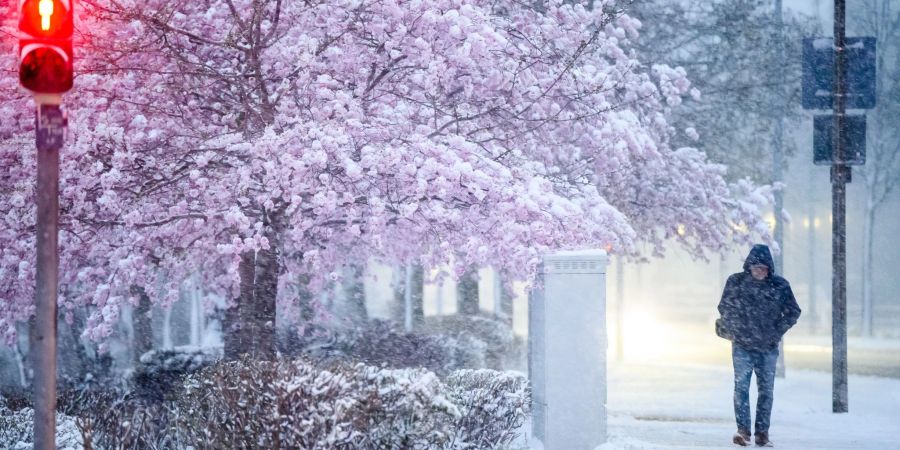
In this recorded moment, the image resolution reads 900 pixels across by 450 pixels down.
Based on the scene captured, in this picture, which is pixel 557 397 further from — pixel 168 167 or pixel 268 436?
pixel 168 167

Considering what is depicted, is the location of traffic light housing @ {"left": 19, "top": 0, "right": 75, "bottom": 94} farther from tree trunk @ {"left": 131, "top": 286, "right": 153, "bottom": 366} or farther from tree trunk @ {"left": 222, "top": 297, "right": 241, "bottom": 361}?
tree trunk @ {"left": 131, "top": 286, "right": 153, "bottom": 366}

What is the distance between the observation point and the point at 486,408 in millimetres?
9305

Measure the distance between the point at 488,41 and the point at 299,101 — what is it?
77.7 inches

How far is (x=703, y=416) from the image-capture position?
551 inches

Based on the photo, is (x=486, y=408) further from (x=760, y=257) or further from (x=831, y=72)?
(x=831, y=72)

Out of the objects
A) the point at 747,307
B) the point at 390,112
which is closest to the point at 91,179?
the point at 390,112

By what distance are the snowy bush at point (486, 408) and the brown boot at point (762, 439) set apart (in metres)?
2.28

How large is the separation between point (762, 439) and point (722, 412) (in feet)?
13.6

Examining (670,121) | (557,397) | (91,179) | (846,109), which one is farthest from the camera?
(670,121)

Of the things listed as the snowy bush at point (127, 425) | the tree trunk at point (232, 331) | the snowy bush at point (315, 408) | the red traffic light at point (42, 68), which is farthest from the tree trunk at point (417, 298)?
the red traffic light at point (42, 68)

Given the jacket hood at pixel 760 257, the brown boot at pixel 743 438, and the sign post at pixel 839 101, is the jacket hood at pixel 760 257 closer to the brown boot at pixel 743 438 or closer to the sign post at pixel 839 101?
the brown boot at pixel 743 438

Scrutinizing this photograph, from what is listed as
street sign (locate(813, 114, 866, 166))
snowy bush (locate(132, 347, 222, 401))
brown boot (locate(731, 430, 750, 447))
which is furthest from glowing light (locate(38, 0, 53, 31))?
street sign (locate(813, 114, 866, 166))

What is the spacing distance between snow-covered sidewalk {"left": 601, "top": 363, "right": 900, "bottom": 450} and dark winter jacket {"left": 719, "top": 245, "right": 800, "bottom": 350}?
1121mm

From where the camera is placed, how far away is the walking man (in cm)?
1034
